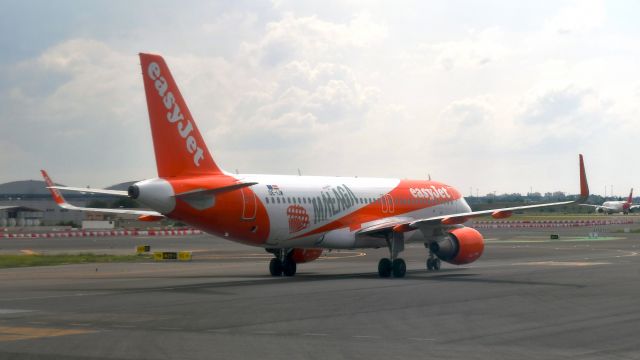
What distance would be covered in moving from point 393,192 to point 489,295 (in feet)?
46.4

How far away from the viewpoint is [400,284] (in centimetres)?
3150

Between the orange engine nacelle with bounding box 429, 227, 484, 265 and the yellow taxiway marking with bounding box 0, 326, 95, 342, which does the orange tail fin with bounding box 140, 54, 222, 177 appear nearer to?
the orange engine nacelle with bounding box 429, 227, 484, 265

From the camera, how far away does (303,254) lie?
A: 37656mm

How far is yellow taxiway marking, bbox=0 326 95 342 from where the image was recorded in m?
17.4

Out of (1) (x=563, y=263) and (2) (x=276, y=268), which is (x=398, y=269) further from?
(1) (x=563, y=263)

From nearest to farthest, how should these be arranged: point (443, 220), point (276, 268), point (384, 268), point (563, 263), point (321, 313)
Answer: point (321, 313), point (384, 268), point (443, 220), point (276, 268), point (563, 263)

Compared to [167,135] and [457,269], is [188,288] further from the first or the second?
[457,269]

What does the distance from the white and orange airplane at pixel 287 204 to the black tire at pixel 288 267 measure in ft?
0.13

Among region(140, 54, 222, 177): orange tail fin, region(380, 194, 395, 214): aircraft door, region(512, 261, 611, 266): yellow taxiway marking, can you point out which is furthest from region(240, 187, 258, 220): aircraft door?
region(512, 261, 611, 266): yellow taxiway marking

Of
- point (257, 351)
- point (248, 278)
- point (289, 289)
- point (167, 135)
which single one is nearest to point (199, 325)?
point (257, 351)

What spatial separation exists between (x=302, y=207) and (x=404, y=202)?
726cm

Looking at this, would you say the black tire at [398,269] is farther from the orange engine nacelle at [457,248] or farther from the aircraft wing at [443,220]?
the orange engine nacelle at [457,248]

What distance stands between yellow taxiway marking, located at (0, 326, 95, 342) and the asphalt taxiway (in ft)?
0.12

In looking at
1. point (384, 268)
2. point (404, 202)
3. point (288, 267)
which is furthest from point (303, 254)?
point (404, 202)
